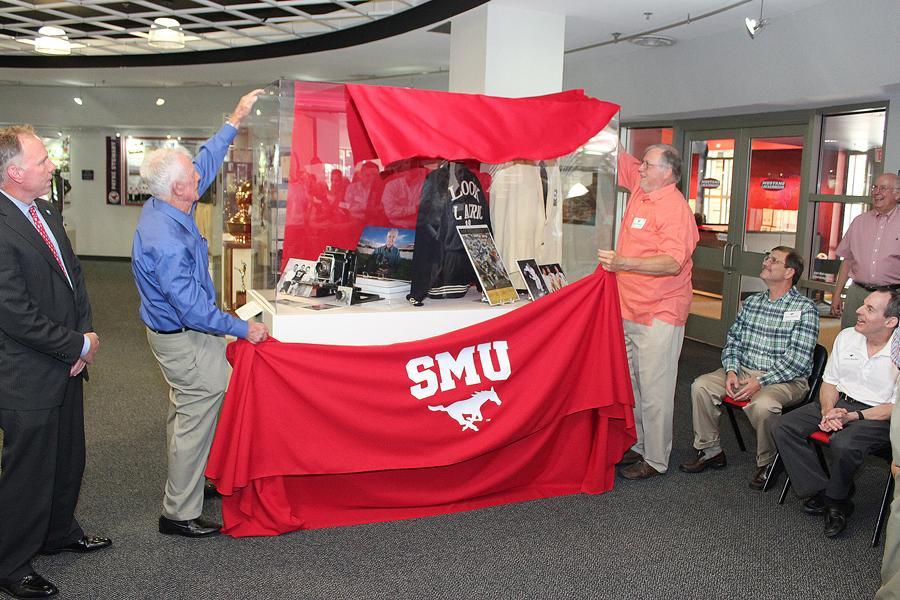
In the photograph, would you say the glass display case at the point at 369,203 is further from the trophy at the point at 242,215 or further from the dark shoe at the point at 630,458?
the dark shoe at the point at 630,458

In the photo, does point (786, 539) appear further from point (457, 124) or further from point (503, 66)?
point (503, 66)

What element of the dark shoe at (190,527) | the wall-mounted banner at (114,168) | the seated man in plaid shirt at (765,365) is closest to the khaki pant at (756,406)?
the seated man in plaid shirt at (765,365)

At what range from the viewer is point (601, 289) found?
3912mm

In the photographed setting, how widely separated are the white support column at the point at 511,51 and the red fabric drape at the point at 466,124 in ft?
6.31

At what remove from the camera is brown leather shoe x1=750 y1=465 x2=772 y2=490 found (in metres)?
4.16

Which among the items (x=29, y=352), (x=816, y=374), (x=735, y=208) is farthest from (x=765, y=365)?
(x=735, y=208)

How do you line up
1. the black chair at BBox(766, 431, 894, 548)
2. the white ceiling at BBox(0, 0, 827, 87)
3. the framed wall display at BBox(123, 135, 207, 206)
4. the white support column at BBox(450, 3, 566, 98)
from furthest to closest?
1. the framed wall display at BBox(123, 135, 207, 206)
2. the white support column at BBox(450, 3, 566, 98)
3. the white ceiling at BBox(0, 0, 827, 87)
4. the black chair at BBox(766, 431, 894, 548)

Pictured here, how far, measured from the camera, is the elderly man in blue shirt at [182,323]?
3.07 m

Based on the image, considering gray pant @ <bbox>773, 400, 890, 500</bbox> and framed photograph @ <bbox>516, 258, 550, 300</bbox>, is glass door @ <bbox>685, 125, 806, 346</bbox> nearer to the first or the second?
gray pant @ <bbox>773, 400, 890, 500</bbox>

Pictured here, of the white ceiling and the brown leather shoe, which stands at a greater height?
the white ceiling

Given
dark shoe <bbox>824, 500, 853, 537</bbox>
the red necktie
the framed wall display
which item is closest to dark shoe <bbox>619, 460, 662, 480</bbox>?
dark shoe <bbox>824, 500, 853, 537</bbox>

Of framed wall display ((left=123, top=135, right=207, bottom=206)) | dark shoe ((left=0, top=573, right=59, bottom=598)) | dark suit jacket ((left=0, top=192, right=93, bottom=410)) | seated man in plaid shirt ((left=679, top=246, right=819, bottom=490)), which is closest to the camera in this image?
dark suit jacket ((left=0, top=192, right=93, bottom=410))

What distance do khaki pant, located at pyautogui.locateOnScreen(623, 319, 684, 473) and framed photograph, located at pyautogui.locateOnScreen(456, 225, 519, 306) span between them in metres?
0.69

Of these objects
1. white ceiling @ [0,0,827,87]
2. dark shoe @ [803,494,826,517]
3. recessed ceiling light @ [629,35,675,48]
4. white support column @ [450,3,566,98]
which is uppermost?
white ceiling @ [0,0,827,87]
